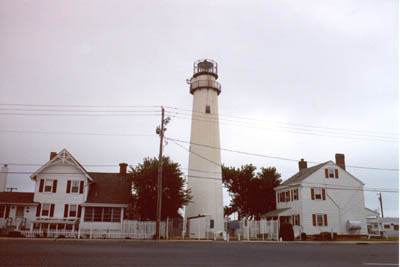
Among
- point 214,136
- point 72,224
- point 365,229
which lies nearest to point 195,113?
point 214,136

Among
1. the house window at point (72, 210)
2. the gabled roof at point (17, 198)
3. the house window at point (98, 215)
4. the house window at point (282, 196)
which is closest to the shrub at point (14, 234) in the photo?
the gabled roof at point (17, 198)

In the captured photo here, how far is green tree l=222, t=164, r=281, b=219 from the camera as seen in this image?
4675cm

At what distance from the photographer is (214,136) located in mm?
→ 35500

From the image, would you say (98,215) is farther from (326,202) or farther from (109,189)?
(326,202)

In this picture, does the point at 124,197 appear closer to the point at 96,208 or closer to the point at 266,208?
the point at 96,208

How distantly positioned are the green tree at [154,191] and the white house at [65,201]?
7.32ft

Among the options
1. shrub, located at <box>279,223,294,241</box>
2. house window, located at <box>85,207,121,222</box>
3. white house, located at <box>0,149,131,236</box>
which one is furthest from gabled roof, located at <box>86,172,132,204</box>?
shrub, located at <box>279,223,294,241</box>

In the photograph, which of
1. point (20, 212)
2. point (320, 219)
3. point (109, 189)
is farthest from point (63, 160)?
point (320, 219)

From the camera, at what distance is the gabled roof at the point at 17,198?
32.4 metres

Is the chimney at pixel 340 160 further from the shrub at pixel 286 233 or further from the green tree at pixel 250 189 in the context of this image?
the shrub at pixel 286 233

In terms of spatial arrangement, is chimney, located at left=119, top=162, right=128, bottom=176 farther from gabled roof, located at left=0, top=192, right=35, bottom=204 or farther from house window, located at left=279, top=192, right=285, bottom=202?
house window, located at left=279, top=192, right=285, bottom=202

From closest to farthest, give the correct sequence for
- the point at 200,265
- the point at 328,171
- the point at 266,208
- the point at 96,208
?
the point at 200,265 < the point at 96,208 < the point at 328,171 < the point at 266,208

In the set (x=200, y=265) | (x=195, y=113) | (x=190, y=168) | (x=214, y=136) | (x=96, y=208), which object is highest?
(x=195, y=113)

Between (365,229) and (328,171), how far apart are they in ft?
23.8
